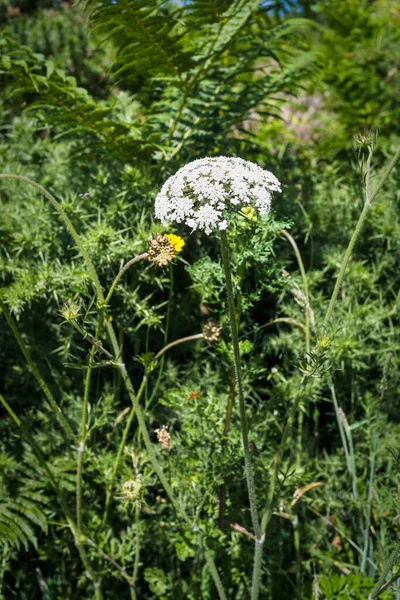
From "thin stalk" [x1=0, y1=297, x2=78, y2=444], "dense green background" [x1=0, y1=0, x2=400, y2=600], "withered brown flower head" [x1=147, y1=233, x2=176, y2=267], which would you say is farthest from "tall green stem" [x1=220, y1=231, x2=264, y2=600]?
"thin stalk" [x1=0, y1=297, x2=78, y2=444]

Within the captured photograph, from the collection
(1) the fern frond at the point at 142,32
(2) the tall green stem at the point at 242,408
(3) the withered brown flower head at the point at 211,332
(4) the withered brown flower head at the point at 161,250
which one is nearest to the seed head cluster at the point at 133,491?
(2) the tall green stem at the point at 242,408

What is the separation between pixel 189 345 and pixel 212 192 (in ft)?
3.52

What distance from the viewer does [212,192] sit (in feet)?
3.67

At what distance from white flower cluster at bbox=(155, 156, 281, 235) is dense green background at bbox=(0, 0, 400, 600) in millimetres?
352

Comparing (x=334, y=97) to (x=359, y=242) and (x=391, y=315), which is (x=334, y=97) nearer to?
(x=359, y=242)

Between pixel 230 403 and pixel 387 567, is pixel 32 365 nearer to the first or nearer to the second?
pixel 230 403

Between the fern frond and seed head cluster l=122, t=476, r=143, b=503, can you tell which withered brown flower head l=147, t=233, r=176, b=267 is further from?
the fern frond

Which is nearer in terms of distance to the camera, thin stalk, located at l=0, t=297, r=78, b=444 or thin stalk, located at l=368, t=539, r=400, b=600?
thin stalk, located at l=368, t=539, r=400, b=600

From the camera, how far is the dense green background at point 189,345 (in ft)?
5.81

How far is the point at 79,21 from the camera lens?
400cm

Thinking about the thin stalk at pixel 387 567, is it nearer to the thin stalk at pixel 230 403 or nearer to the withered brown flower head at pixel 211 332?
the thin stalk at pixel 230 403

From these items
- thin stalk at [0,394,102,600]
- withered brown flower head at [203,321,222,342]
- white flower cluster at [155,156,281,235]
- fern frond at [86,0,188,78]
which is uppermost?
fern frond at [86,0,188,78]

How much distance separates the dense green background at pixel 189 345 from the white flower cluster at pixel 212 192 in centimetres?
35

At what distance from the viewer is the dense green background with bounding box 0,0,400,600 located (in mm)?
1771
